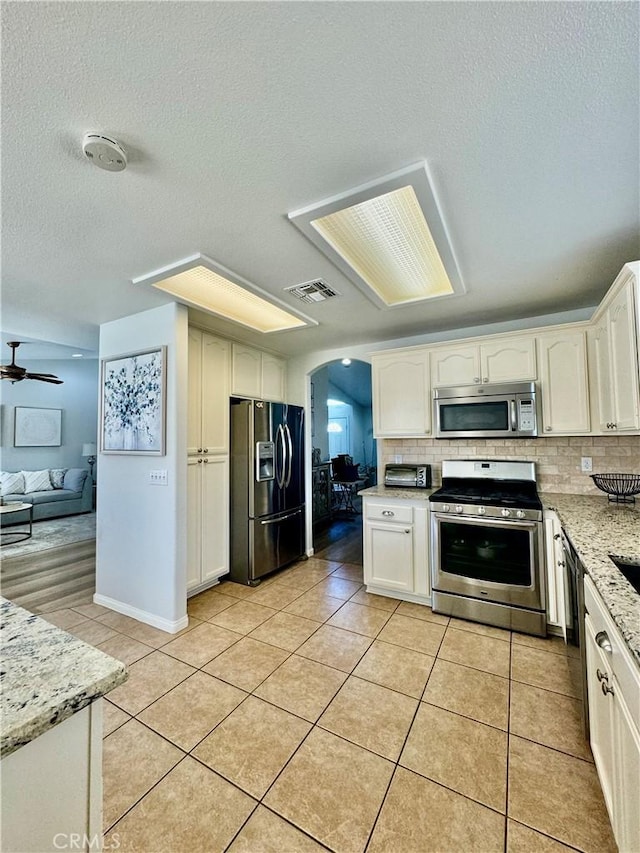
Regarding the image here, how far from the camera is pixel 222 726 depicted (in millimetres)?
1738

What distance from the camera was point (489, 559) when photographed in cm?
266

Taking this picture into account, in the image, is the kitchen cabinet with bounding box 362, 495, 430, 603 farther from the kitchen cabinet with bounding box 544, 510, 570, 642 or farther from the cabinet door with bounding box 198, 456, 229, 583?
the cabinet door with bounding box 198, 456, 229, 583

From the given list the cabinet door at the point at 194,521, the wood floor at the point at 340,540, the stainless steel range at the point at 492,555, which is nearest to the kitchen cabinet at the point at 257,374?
the cabinet door at the point at 194,521

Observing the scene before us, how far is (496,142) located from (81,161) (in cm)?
153

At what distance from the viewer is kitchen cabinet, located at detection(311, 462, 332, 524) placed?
5.47m

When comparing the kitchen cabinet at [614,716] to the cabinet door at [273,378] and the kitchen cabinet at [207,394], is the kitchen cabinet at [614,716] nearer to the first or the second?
the kitchen cabinet at [207,394]

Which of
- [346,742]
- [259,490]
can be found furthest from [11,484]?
[346,742]

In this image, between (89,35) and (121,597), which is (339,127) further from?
(121,597)

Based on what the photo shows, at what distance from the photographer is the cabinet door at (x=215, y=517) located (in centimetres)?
326

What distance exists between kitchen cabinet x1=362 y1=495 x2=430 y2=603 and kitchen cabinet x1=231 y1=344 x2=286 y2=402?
1697 millimetres

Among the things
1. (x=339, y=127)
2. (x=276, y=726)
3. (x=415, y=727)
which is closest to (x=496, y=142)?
(x=339, y=127)

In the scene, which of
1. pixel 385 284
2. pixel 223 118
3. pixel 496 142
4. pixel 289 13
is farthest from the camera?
pixel 385 284

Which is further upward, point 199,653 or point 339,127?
point 339,127

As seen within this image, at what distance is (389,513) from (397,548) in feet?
0.99
